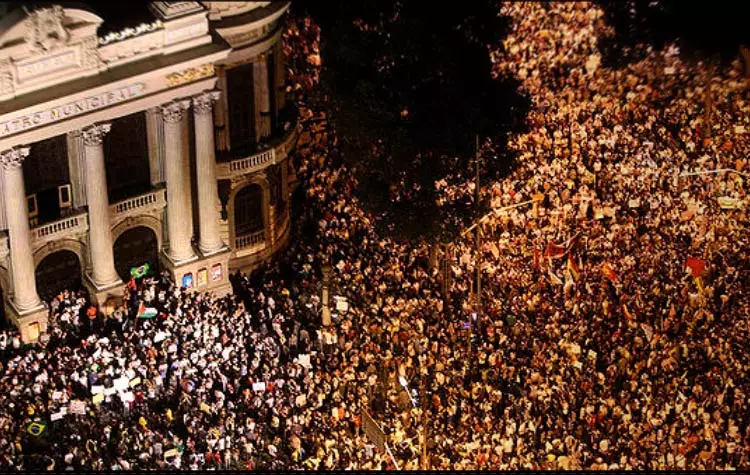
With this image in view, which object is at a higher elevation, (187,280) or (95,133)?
(95,133)

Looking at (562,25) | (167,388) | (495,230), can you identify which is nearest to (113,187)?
(167,388)

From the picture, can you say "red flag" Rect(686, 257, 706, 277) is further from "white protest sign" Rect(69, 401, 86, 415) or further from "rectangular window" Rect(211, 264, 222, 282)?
"white protest sign" Rect(69, 401, 86, 415)

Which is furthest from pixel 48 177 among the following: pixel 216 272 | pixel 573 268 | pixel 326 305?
pixel 573 268

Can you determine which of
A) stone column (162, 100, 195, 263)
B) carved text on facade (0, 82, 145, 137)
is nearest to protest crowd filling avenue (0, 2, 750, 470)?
stone column (162, 100, 195, 263)

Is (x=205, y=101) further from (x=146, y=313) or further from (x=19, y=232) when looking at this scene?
(x=19, y=232)

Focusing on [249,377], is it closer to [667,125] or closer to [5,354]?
[5,354]
